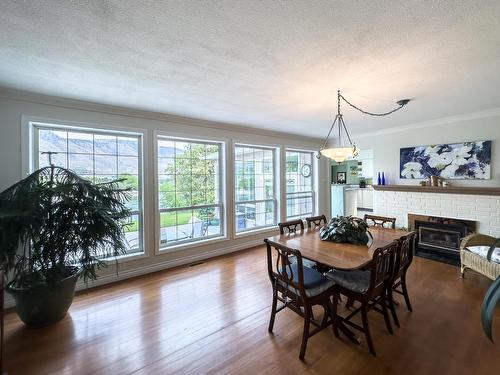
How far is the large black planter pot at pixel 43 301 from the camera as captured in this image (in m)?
2.08

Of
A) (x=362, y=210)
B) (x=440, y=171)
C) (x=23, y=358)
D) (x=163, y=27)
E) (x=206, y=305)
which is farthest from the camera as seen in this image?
(x=362, y=210)

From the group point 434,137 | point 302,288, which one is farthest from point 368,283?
point 434,137

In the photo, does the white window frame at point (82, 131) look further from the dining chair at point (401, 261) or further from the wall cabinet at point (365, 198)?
the wall cabinet at point (365, 198)

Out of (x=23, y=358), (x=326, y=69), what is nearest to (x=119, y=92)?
(x=326, y=69)

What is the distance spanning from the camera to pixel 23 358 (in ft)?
5.98

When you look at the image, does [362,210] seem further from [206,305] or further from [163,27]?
[163,27]

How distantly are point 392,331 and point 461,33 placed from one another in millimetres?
2381

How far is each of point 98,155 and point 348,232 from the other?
328 cm

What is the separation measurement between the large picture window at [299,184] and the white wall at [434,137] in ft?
4.17

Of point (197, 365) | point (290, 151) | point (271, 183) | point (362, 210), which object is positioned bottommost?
point (197, 365)

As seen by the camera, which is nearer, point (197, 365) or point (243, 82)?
point (197, 365)

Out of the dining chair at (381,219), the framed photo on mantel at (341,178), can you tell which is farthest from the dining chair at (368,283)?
the framed photo on mantel at (341,178)

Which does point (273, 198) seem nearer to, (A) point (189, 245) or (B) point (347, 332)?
(A) point (189, 245)

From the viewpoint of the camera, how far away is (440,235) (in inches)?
158
